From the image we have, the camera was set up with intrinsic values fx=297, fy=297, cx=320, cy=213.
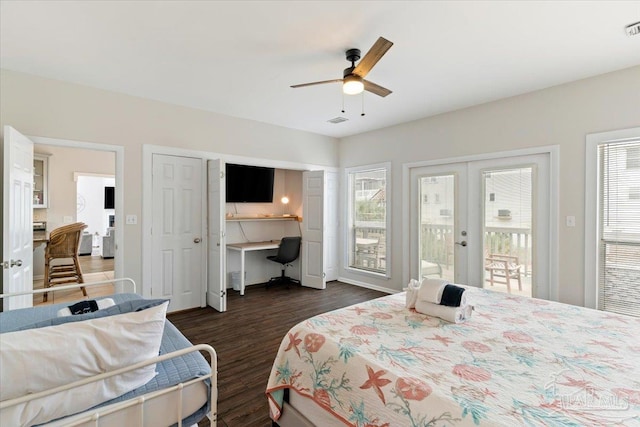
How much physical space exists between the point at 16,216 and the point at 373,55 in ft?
10.8

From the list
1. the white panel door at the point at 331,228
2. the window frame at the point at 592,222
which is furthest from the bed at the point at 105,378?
the white panel door at the point at 331,228

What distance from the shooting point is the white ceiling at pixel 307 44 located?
2.06 meters

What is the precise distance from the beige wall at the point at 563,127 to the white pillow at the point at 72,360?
3876 mm

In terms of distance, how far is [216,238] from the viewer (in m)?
Answer: 4.04

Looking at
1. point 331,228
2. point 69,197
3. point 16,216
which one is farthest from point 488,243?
point 69,197

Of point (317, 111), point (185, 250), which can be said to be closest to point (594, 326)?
point (317, 111)

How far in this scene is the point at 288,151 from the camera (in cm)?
505

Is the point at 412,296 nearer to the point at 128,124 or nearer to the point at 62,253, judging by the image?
the point at 128,124

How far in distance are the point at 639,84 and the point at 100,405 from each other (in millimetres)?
4617

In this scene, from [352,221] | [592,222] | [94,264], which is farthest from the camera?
[94,264]

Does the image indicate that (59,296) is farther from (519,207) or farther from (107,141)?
(519,207)

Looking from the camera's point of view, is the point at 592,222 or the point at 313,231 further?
the point at 313,231

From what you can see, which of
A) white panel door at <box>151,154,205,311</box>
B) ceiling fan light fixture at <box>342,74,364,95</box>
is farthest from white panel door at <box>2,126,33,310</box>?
ceiling fan light fixture at <box>342,74,364,95</box>

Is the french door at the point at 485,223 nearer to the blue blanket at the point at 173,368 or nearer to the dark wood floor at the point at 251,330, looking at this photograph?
the dark wood floor at the point at 251,330
